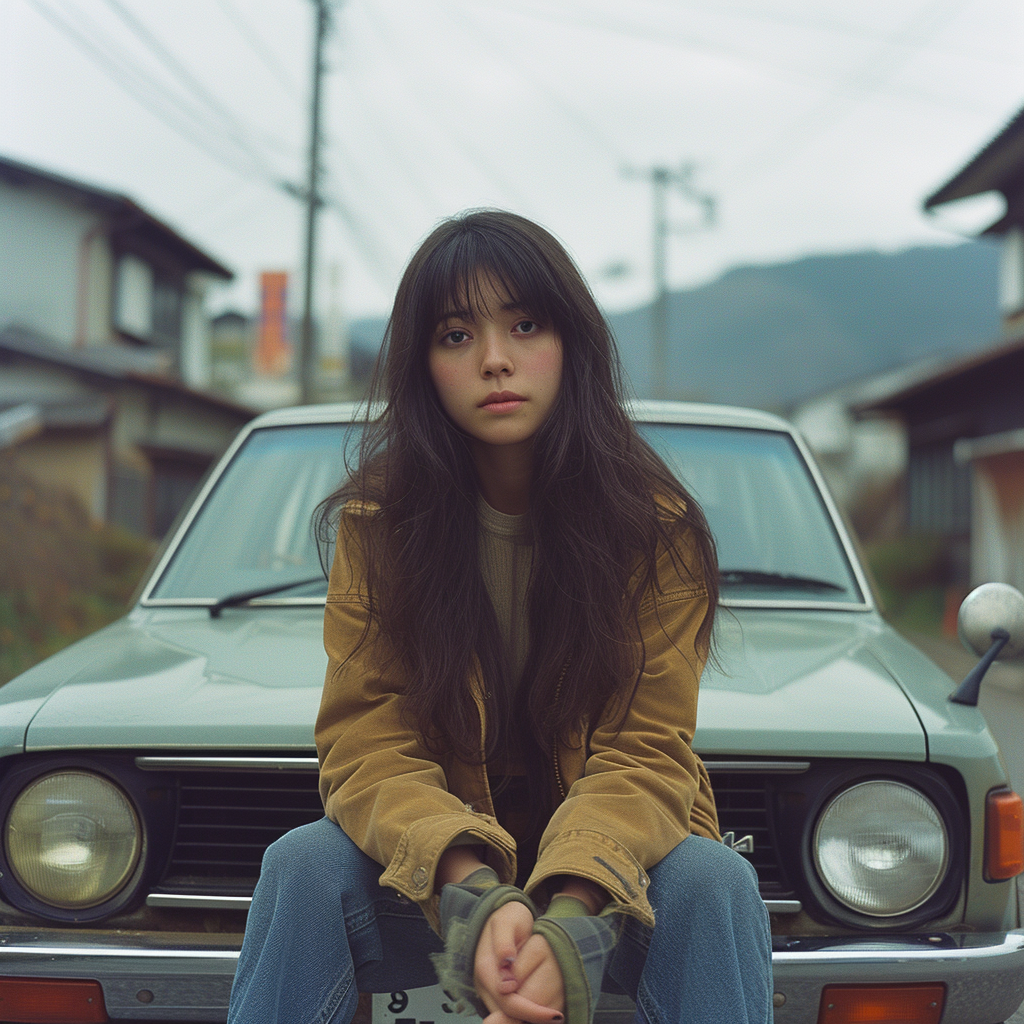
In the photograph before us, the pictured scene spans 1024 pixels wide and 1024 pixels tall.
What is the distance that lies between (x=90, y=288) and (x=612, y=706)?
1874 centimetres

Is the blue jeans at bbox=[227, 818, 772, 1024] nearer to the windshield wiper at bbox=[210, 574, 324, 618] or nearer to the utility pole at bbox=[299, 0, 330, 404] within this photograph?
the windshield wiper at bbox=[210, 574, 324, 618]

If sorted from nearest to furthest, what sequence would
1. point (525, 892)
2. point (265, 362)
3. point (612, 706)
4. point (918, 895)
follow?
point (525, 892) → point (612, 706) → point (918, 895) → point (265, 362)

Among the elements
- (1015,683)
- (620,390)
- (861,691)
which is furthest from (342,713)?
(1015,683)

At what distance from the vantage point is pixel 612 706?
1.81 meters

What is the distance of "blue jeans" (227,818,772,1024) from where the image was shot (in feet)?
5.17

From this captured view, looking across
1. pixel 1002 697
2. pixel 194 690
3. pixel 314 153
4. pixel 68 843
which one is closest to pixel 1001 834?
pixel 194 690

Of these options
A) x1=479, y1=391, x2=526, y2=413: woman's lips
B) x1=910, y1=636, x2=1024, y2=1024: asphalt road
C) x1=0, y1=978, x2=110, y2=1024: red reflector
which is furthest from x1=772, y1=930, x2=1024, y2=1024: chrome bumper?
x1=910, y1=636, x2=1024, y2=1024: asphalt road

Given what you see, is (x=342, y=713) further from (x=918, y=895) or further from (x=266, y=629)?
(x=918, y=895)

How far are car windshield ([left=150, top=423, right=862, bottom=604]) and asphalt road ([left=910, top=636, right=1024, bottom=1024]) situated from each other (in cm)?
202

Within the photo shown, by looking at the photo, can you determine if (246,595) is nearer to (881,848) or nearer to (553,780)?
(553,780)

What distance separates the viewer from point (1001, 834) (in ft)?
6.48

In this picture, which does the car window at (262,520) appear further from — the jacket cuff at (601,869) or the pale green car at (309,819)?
the jacket cuff at (601,869)

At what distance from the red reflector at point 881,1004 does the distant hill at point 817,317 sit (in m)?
85.0

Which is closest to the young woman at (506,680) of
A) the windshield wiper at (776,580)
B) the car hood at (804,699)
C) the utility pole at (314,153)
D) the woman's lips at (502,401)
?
the woman's lips at (502,401)
